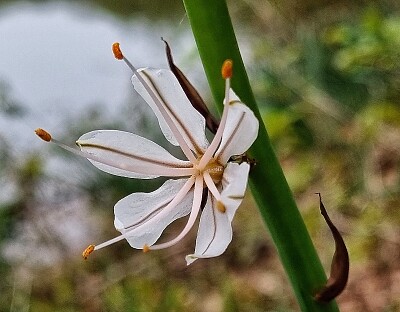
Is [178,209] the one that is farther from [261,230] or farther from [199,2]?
[261,230]

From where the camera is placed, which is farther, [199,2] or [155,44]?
[155,44]

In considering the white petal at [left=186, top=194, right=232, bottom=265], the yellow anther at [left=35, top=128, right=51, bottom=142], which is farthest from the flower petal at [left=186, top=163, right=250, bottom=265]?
the yellow anther at [left=35, top=128, right=51, bottom=142]

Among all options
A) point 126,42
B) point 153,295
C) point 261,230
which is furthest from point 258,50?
point 126,42

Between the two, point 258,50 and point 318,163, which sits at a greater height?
point 258,50

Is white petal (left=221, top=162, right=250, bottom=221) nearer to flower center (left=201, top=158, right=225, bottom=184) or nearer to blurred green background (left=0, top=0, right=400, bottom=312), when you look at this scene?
flower center (left=201, top=158, right=225, bottom=184)

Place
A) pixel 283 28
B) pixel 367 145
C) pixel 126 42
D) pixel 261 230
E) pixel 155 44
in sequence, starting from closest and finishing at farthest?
pixel 367 145 → pixel 261 230 → pixel 283 28 → pixel 155 44 → pixel 126 42

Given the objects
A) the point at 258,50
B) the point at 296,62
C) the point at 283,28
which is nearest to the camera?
the point at 296,62

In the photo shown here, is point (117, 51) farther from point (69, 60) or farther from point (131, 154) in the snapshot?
point (69, 60)

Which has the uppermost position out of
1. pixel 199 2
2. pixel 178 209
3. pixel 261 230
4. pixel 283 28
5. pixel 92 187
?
pixel 199 2
